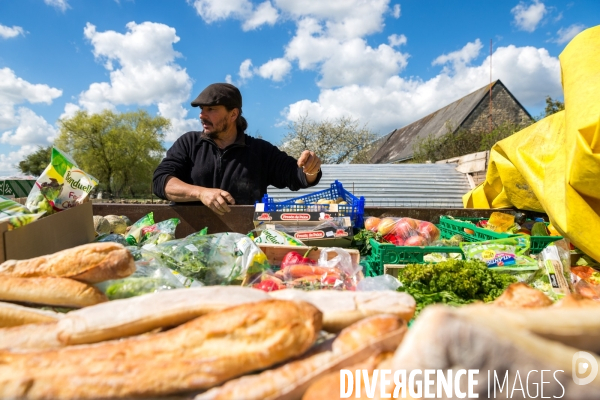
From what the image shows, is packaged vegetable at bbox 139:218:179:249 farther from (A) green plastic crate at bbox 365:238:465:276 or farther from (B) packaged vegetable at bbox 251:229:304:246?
(A) green plastic crate at bbox 365:238:465:276

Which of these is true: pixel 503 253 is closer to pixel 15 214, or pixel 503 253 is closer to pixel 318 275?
pixel 318 275

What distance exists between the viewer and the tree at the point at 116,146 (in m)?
43.6

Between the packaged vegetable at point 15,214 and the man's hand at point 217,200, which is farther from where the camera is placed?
the man's hand at point 217,200

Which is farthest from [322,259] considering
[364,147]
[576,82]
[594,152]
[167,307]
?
[364,147]

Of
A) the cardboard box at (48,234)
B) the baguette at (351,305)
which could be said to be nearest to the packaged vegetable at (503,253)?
the baguette at (351,305)

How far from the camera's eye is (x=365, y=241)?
132 inches

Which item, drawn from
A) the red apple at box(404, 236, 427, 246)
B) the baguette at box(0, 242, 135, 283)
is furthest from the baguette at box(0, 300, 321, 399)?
the red apple at box(404, 236, 427, 246)

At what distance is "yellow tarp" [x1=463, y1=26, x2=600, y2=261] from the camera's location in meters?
2.31

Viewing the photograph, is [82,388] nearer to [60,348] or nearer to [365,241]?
[60,348]

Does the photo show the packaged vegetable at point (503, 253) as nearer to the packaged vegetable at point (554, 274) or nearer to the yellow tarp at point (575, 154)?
the packaged vegetable at point (554, 274)

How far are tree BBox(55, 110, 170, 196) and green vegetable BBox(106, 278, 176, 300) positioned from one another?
47800mm

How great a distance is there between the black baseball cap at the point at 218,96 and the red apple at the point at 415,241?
2590mm

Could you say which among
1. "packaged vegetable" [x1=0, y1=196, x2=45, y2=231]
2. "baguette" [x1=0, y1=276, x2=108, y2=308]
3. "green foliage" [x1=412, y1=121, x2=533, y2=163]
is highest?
"green foliage" [x1=412, y1=121, x2=533, y2=163]

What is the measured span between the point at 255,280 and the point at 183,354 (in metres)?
1.34
